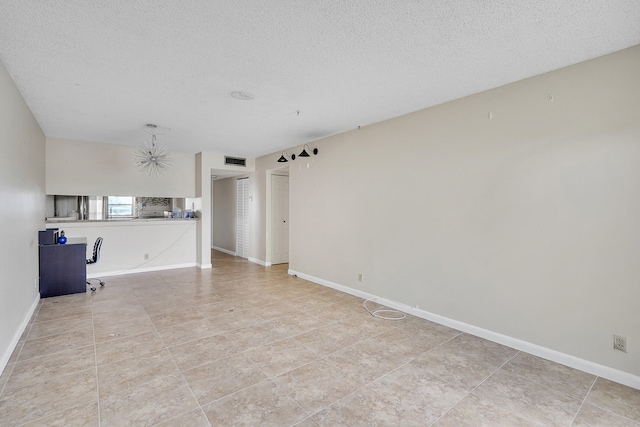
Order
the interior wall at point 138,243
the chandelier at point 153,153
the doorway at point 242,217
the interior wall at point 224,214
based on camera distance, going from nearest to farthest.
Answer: the chandelier at point 153,153
the interior wall at point 138,243
the doorway at point 242,217
the interior wall at point 224,214

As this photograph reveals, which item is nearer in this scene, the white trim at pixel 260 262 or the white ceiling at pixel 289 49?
the white ceiling at pixel 289 49

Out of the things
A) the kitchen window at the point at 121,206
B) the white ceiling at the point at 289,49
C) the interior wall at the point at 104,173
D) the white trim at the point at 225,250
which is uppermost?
the white ceiling at the point at 289,49

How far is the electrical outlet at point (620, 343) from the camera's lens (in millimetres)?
2307

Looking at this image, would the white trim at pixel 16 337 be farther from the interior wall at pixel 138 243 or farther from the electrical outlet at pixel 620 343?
the electrical outlet at pixel 620 343

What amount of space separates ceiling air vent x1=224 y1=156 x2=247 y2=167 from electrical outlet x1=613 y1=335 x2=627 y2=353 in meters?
6.51

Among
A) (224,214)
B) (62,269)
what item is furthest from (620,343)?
(224,214)

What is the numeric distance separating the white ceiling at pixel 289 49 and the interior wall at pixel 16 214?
12.6 inches

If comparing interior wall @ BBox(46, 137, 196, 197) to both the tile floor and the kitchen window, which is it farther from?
the tile floor

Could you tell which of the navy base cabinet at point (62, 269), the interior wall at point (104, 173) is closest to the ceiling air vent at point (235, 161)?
the interior wall at point (104, 173)

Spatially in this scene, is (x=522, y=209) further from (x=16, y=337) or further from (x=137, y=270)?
(x=137, y=270)

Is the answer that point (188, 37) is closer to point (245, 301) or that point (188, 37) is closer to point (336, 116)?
point (336, 116)

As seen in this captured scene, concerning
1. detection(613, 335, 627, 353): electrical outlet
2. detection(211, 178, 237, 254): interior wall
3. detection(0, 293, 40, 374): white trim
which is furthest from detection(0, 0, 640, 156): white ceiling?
detection(211, 178, 237, 254): interior wall

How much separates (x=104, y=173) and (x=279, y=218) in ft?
11.4

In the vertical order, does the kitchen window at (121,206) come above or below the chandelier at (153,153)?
below
